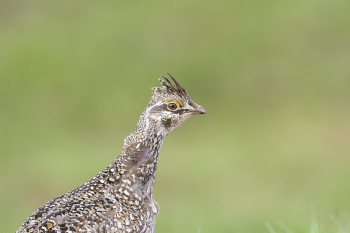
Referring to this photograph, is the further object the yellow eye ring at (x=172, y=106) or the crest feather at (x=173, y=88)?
the crest feather at (x=173, y=88)

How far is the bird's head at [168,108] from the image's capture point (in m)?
5.62

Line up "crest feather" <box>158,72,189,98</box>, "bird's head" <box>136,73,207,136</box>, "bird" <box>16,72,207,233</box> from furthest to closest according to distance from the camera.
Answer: "crest feather" <box>158,72,189,98</box> → "bird's head" <box>136,73,207,136</box> → "bird" <box>16,72,207,233</box>

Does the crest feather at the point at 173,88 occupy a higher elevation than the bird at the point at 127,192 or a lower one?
higher

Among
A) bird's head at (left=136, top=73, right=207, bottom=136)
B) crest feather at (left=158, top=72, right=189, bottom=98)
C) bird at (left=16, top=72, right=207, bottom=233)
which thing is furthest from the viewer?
crest feather at (left=158, top=72, right=189, bottom=98)

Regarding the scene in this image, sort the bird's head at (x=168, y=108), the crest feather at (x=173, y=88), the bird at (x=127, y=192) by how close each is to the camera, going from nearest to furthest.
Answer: the bird at (x=127, y=192)
the bird's head at (x=168, y=108)
the crest feather at (x=173, y=88)

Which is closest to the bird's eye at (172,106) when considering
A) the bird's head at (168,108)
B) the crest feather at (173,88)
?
the bird's head at (168,108)

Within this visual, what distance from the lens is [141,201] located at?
5.45 meters

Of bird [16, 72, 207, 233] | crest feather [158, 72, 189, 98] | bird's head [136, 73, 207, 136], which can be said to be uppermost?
crest feather [158, 72, 189, 98]

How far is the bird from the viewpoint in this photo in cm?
484

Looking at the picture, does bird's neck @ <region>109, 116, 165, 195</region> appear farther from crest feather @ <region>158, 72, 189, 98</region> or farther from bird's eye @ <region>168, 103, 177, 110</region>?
crest feather @ <region>158, 72, 189, 98</region>

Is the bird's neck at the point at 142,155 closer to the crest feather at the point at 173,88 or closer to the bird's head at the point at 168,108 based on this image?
the bird's head at the point at 168,108

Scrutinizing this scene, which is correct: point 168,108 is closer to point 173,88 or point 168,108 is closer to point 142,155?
point 173,88

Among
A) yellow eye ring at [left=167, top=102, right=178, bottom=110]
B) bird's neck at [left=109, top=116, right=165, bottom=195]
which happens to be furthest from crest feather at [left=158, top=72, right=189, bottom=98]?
bird's neck at [left=109, top=116, right=165, bottom=195]

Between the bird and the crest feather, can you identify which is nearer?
the bird
